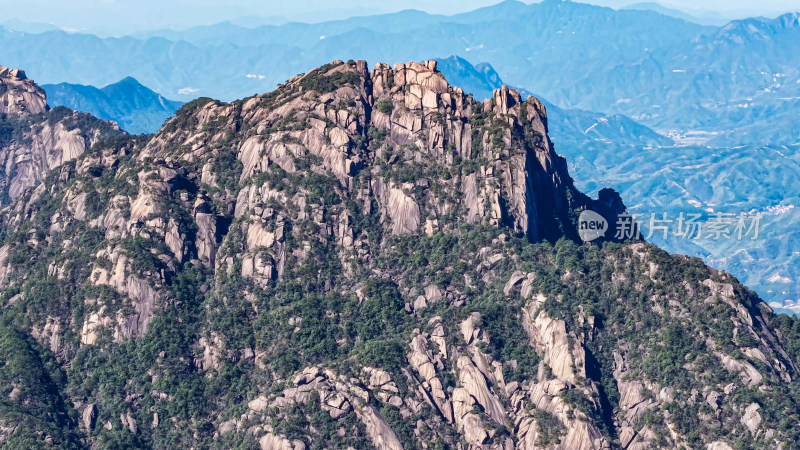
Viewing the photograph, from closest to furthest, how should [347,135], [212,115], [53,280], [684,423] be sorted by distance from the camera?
1. [684,423]
2. [53,280]
3. [347,135]
4. [212,115]

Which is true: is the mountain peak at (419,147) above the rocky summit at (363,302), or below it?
above

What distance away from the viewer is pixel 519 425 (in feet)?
462

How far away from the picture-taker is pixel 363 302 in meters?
156

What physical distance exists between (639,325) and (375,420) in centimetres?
3446

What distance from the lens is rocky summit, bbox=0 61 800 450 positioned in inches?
5497

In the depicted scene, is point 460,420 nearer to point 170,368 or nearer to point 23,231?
point 170,368

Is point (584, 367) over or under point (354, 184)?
under

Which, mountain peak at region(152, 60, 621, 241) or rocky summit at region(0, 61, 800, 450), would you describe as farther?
mountain peak at region(152, 60, 621, 241)

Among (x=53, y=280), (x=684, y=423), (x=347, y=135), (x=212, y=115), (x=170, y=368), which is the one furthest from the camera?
(x=212, y=115)

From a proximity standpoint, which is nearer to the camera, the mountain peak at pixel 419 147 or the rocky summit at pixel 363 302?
the rocky summit at pixel 363 302

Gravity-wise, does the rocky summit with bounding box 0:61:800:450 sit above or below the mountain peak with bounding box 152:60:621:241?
below

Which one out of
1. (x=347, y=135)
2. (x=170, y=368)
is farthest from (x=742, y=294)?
(x=170, y=368)

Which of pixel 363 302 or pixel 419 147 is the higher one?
pixel 419 147

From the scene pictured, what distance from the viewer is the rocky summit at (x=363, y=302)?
139625 mm
